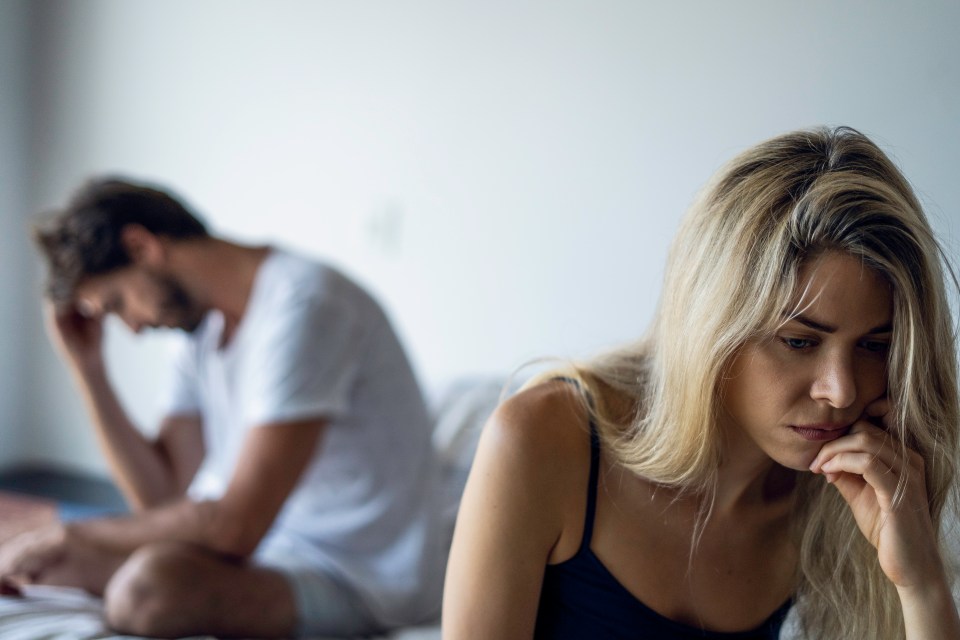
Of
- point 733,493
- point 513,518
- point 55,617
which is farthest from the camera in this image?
point 55,617

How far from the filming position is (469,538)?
1051 millimetres

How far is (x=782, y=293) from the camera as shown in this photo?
36.8 inches

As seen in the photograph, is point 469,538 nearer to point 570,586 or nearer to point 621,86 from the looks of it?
point 570,586

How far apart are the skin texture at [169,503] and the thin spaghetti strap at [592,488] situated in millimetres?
685

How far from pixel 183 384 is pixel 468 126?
103cm

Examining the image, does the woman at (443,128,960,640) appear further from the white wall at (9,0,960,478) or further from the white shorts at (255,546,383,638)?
the white wall at (9,0,960,478)

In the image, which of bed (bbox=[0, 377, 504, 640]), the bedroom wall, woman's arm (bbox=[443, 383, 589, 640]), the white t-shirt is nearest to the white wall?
the bedroom wall

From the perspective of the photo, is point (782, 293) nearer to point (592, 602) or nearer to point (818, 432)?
Result: point (818, 432)

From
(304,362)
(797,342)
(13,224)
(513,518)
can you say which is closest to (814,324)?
(797,342)

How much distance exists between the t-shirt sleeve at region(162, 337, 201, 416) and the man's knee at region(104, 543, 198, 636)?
24.0 inches

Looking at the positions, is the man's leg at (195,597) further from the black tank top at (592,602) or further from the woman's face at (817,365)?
the woman's face at (817,365)

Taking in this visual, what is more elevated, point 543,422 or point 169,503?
point 543,422

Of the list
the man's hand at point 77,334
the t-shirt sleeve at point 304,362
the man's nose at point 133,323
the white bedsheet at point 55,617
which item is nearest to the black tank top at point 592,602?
the white bedsheet at point 55,617

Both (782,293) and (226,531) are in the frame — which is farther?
(226,531)
